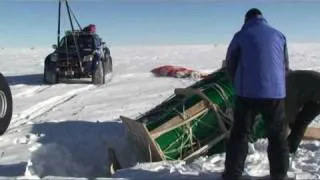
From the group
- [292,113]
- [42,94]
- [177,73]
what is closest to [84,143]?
[292,113]

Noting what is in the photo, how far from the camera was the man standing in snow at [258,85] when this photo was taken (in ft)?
18.7

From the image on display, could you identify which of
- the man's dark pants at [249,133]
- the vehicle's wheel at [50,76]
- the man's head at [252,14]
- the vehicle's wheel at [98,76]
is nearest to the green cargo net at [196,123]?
the man's dark pants at [249,133]

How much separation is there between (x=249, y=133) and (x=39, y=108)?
335 inches

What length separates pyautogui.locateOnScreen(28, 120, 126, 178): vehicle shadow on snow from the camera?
8000 mm

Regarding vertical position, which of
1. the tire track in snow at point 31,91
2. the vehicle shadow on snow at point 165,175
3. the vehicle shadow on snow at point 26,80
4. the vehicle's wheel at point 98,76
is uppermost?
the vehicle shadow on snow at point 165,175

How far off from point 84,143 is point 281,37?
4073mm

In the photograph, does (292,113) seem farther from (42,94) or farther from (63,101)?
(42,94)

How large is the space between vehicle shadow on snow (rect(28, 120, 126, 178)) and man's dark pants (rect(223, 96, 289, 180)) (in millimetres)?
2416

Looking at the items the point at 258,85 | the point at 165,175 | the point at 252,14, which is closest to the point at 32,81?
the point at 165,175

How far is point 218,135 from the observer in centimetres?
791

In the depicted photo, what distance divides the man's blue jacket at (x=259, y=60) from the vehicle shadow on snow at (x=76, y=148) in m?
2.79

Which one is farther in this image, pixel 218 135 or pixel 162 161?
pixel 218 135

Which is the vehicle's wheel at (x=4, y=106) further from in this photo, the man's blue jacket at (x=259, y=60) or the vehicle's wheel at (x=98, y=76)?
the vehicle's wheel at (x=98, y=76)

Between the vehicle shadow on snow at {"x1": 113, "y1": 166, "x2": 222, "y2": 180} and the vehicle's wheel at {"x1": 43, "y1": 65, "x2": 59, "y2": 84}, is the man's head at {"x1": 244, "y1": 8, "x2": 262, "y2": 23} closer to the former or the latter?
the vehicle shadow on snow at {"x1": 113, "y1": 166, "x2": 222, "y2": 180}
